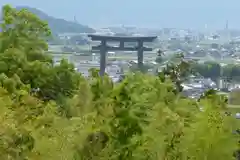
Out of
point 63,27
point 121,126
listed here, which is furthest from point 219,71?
point 63,27

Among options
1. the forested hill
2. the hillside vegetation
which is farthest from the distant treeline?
the forested hill

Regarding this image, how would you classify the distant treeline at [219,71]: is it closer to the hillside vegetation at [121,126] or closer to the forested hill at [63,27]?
the hillside vegetation at [121,126]

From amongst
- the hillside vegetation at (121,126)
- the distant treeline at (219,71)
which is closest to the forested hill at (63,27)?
the distant treeline at (219,71)

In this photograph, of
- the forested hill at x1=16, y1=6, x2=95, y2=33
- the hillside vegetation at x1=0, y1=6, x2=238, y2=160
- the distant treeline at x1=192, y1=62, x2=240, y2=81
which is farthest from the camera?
the forested hill at x1=16, y1=6, x2=95, y2=33

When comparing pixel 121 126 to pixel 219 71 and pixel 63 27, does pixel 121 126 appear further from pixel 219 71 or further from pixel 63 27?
pixel 63 27

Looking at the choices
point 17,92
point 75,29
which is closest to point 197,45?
point 75,29

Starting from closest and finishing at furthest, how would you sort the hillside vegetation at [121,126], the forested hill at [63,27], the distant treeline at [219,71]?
the hillside vegetation at [121,126]
the distant treeline at [219,71]
the forested hill at [63,27]

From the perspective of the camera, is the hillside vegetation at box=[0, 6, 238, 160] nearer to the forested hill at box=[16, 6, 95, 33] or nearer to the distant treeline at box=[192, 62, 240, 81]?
the distant treeline at box=[192, 62, 240, 81]

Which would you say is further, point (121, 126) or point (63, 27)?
point (63, 27)

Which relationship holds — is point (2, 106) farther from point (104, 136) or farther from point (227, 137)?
point (227, 137)

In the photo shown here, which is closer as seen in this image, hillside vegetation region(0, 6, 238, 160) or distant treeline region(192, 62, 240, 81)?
hillside vegetation region(0, 6, 238, 160)

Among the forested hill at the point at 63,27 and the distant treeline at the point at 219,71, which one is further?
the forested hill at the point at 63,27
